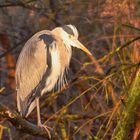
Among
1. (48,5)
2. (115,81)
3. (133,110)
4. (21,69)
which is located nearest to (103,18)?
(48,5)

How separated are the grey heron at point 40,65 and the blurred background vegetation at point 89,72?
0.42 ft

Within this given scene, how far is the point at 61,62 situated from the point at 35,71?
255 mm

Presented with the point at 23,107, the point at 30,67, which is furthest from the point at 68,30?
the point at 23,107

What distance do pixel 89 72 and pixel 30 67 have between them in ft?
2.76

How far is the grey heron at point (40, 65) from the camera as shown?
4.21 m

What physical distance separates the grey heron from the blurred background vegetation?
0.42ft

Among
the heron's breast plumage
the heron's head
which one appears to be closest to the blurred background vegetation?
the heron's breast plumage

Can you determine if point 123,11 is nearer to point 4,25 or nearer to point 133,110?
point 133,110

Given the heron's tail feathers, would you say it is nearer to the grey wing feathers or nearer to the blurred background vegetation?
the grey wing feathers

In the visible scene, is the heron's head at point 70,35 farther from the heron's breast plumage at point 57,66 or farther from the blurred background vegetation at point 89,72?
the blurred background vegetation at point 89,72

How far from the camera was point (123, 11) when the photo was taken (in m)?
4.18

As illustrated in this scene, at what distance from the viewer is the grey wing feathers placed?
4.20 metres

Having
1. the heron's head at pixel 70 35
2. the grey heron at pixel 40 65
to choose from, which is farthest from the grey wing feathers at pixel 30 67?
the heron's head at pixel 70 35

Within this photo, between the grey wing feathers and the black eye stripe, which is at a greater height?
the black eye stripe
